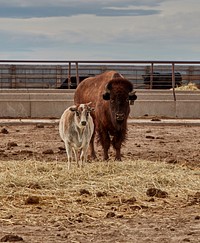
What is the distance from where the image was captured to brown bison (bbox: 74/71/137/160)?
1594cm

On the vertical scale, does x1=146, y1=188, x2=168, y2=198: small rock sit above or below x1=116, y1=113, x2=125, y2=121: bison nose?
below

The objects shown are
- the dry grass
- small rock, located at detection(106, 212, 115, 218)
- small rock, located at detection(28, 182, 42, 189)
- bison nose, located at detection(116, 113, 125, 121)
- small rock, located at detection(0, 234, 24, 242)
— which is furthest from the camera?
bison nose, located at detection(116, 113, 125, 121)

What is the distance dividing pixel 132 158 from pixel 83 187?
15.3 feet

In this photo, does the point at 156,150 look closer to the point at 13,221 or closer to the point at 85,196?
the point at 85,196

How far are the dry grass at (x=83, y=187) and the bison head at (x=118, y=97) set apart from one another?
129 cm

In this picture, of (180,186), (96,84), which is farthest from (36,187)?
(96,84)

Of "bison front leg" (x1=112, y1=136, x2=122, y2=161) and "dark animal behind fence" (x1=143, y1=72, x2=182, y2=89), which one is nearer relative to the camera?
"bison front leg" (x1=112, y1=136, x2=122, y2=161)

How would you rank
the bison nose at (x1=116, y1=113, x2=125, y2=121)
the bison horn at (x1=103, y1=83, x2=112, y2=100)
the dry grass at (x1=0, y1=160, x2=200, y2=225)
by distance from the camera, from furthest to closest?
the bison horn at (x1=103, y1=83, x2=112, y2=100), the bison nose at (x1=116, y1=113, x2=125, y2=121), the dry grass at (x1=0, y1=160, x2=200, y2=225)

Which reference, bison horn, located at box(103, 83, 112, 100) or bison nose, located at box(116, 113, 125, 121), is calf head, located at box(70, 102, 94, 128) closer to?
bison nose, located at box(116, 113, 125, 121)

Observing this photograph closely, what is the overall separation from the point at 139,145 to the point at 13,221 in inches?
387

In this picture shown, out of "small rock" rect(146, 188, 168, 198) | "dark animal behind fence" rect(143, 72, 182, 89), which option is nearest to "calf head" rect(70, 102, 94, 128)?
"small rock" rect(146, 188, 168, 198)

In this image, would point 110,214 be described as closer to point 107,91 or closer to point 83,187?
point 83,187

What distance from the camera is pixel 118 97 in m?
15.9

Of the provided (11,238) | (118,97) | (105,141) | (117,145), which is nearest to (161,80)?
(105,141)
